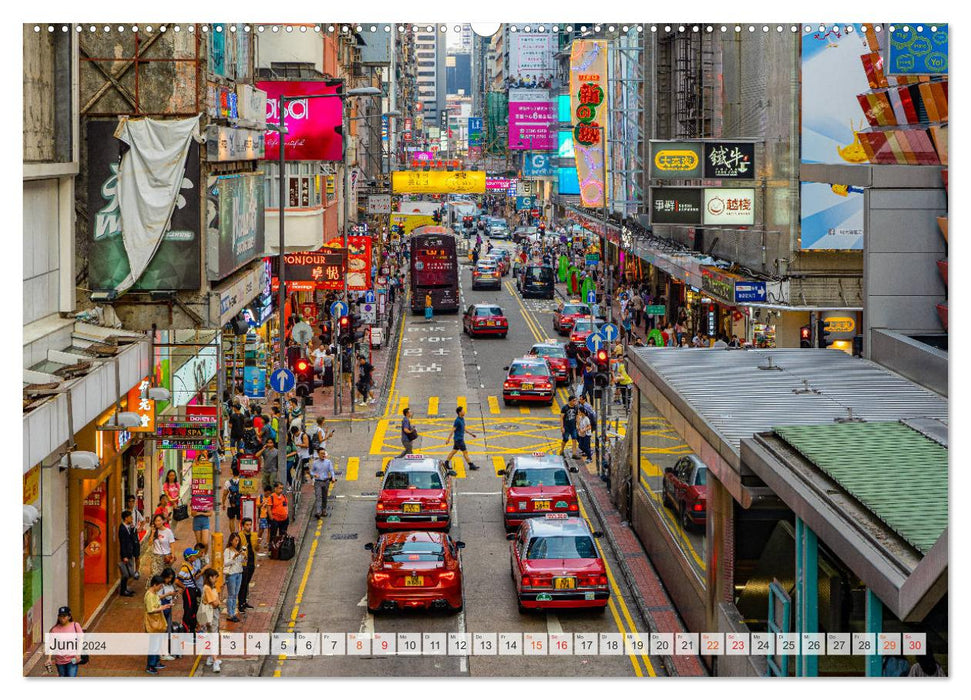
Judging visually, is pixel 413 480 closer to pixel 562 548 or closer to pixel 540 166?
pixel 562 548

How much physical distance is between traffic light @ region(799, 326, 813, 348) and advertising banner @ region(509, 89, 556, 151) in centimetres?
7794

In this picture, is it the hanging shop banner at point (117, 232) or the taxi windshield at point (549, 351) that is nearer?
the hanging shop banner at point (117, 232)

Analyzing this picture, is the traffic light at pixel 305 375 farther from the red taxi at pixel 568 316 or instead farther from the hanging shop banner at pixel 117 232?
the hanging shop banner at pixel 117 232

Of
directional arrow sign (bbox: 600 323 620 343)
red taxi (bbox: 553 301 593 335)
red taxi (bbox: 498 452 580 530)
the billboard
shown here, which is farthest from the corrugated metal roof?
the billboard

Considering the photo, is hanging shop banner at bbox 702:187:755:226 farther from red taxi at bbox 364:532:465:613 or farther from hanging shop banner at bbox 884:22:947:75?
hanging shop banner at bbox 884:22:947:75

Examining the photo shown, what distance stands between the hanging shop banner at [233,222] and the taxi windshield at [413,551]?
574cm

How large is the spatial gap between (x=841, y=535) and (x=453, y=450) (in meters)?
23.6

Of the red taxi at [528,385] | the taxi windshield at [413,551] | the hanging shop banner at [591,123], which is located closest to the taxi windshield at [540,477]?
the taxi windshield at [413,551]

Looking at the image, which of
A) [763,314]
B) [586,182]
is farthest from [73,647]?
[586,182]

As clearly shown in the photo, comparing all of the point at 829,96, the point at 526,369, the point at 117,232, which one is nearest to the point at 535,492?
the point at 117,232

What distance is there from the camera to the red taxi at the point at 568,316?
62281 mm

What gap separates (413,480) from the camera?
28203 millimetres

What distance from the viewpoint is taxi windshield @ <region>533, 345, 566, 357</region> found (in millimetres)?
50188

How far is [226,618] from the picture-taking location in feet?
70.8
